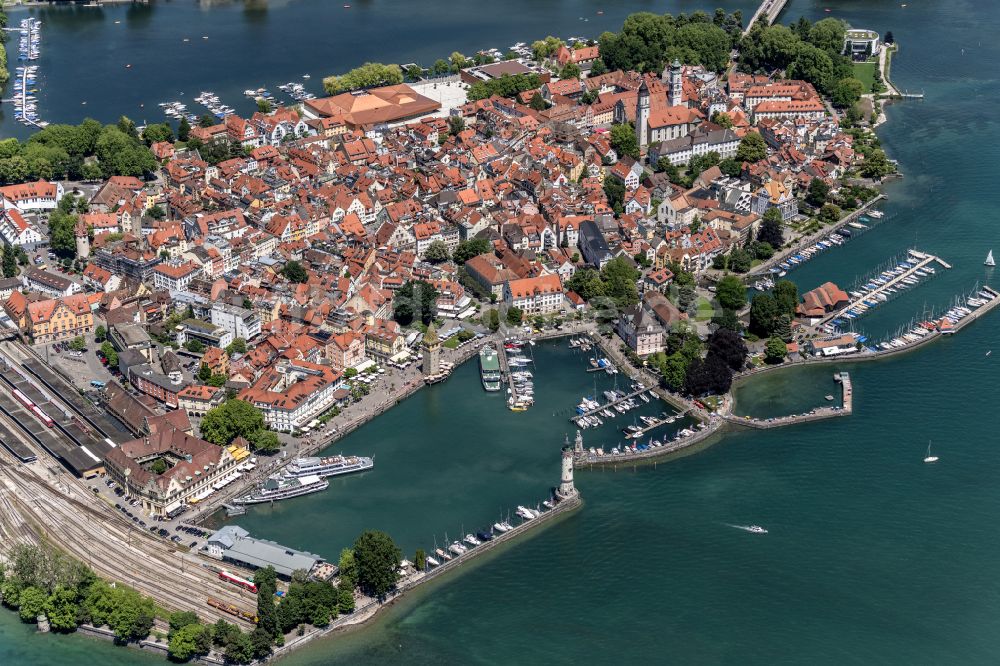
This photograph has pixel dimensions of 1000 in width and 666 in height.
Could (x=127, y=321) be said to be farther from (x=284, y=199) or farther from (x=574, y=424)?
(x=574, y=424)

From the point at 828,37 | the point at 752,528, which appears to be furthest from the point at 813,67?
the point at 752,528

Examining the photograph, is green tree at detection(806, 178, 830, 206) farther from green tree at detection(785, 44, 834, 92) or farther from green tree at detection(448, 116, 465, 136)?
green tree at detection(448, 116, 465, 136)

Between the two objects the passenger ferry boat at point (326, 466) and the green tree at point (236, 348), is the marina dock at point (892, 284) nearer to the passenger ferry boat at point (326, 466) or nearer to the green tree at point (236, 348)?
the passenger ferry boat at point (326, 466)

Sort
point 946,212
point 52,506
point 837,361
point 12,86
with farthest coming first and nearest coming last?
point 12,86 < point 946,212 < point 837,361 < point 52,506

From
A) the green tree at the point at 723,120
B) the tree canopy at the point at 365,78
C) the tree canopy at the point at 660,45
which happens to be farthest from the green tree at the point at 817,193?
the tree canopy at the point at 365,78

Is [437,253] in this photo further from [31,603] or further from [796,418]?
[31,603]

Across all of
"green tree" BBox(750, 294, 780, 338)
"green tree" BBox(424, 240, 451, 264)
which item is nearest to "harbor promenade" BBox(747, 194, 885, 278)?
"green tree" BBox(750, 294, 780, 338)

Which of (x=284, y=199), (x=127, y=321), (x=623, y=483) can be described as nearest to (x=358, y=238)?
(x=284, y=199)
